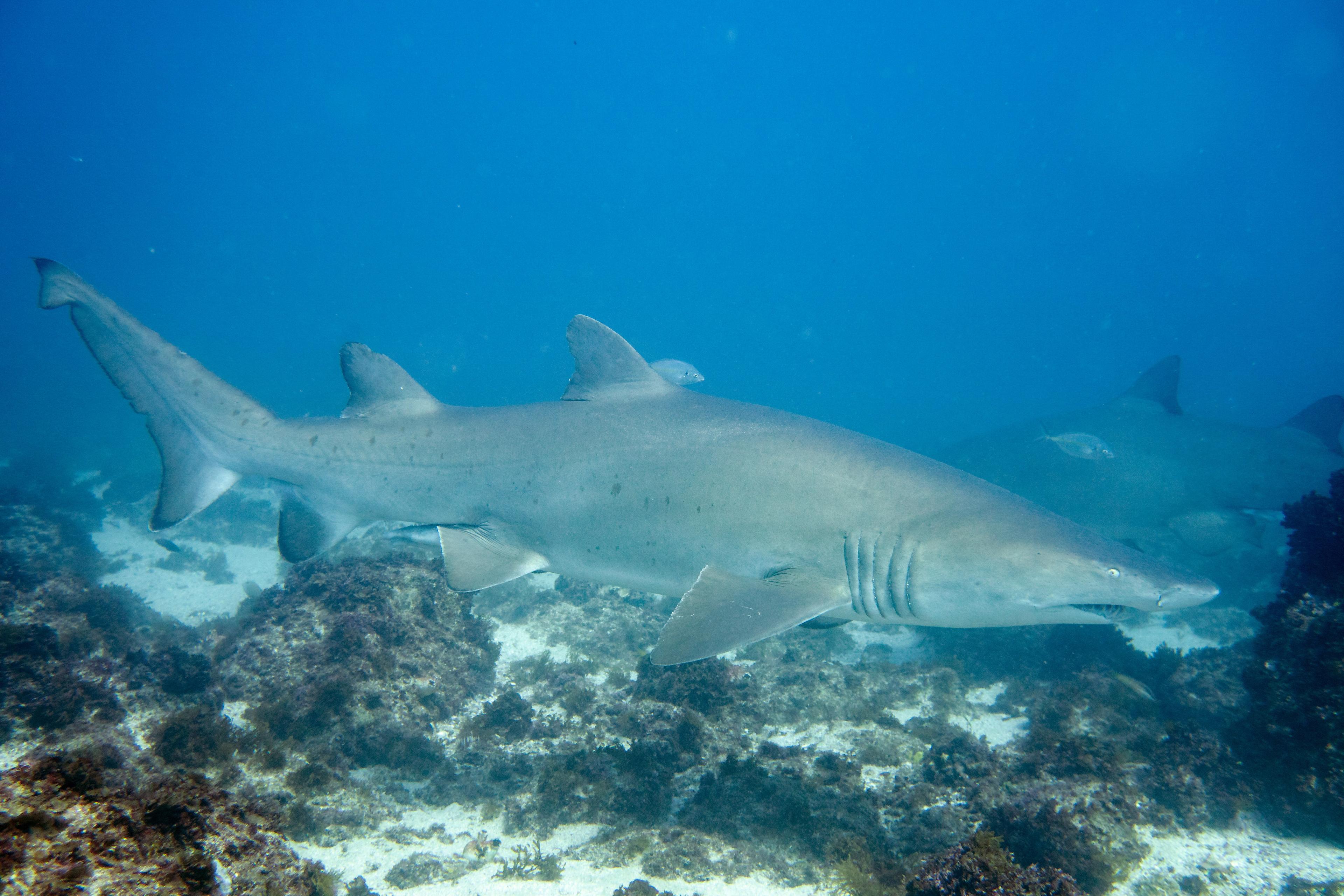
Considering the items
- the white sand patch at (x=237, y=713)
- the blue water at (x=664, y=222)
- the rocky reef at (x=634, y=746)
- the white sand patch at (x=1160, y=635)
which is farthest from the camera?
the blue water at (x=664, y=222)

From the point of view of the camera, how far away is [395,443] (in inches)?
166

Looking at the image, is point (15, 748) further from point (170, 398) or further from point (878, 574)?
point (878, 574)

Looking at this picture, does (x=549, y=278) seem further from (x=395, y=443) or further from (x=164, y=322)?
(x=395, y=443)

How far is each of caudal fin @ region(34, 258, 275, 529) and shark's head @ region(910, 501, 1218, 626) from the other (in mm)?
5028

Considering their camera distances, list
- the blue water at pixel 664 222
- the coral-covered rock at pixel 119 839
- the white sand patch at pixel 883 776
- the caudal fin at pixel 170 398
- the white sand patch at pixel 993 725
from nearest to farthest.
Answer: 1. the coral-covered rock at pixel 119 839
2. the caudal fin at pixel 170 398
3. the white sand patch at pixel 883 776
4. the white sand patch at pixel 993 725
5. the blue water at pixel 664 222

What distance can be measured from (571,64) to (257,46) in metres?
83.7

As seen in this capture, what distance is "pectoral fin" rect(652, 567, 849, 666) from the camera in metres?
3.17

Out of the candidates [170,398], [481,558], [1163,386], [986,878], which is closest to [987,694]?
[986,878]

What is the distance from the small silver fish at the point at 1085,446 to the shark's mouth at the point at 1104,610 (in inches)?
350

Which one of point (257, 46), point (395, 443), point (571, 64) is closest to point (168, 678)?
point (395, 443)

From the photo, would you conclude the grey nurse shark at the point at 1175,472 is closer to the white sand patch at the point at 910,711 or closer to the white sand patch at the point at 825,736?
the white sand patch at the point at 910,711

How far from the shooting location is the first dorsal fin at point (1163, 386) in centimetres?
1159

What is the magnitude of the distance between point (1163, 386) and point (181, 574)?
22.6m

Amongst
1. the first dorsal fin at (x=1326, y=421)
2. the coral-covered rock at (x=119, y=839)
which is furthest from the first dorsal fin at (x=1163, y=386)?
the coral-covered rock at (x=119, y=839)
